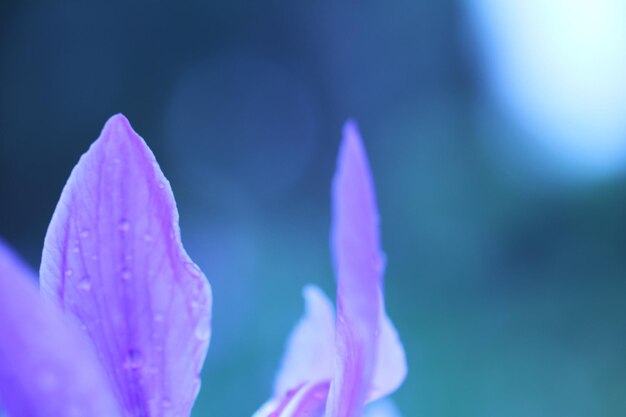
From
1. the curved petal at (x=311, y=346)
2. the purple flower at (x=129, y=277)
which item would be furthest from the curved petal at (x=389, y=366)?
the purple flower at (x=129, y=277)

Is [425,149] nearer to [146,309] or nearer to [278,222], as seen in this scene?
[278,222]

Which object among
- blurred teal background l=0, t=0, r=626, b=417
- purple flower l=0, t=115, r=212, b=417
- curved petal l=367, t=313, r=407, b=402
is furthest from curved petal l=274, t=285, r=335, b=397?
blurred teal background l=0, t=0, r=626, b=417

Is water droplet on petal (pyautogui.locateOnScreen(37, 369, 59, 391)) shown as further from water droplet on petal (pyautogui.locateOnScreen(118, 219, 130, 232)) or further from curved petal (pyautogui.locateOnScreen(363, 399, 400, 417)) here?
curved petal (pyautogui.locateOnScreen(363, 399, 400, 417))

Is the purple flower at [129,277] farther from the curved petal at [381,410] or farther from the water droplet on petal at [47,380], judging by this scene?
the curved petal at [381,410]

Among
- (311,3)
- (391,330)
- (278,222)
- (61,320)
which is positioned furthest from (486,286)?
(61,320)

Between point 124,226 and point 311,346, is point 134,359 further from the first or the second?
point 311,346

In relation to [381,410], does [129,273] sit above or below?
above

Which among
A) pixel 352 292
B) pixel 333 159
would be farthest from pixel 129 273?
pixel 333 159

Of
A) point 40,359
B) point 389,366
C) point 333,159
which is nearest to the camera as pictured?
point 40,359
